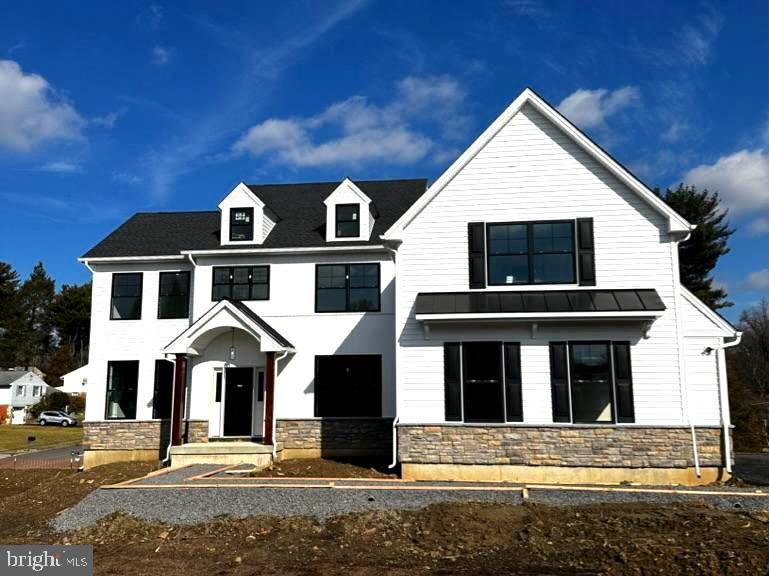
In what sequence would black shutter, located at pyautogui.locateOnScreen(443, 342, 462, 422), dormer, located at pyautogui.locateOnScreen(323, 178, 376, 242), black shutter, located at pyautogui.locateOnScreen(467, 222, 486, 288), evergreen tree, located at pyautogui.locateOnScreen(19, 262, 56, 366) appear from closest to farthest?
1. black shutter, located at pyautogui.locateOnScreen(443, 342, 462, 422)
2. black shutter, located at pyautogui.locateOnScreen(467, 222, 486, 288)
3. dormer, located at pyautogui.locateOnScreen(323, 178, 376, 242)
4. evergreen tree, located at pyautogui.locateOnScreen(19, 262, 56, 366)

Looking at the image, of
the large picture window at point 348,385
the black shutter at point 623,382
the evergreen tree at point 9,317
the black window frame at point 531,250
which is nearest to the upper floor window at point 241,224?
the large picture window at point 348,385

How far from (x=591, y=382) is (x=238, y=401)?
11.1 meters

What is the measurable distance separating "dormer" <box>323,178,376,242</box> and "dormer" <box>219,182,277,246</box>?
236 centimetres

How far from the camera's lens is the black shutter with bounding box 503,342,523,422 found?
13.8 m

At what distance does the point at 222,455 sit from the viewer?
16922 mm

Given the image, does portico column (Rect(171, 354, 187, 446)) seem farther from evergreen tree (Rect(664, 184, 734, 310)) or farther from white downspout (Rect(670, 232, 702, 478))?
evergreen tree (Rect(664, 184, 734, 310))

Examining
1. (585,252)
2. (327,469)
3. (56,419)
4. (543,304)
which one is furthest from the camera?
(56,419)

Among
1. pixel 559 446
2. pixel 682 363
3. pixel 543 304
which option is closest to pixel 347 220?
pixel 543 304

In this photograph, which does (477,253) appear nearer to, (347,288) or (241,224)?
(347,288)

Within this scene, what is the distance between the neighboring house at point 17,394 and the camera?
5950cm

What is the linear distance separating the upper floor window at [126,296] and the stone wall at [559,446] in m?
11.3

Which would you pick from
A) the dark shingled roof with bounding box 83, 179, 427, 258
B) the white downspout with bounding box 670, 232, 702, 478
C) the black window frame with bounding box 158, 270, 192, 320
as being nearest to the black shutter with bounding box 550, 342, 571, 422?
the white downspout with bounding box 670, 232, 702, 478

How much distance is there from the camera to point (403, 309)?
48.0 feet

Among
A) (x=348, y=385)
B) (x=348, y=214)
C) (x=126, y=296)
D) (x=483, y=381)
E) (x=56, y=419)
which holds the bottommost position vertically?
(x=56, y=419)
